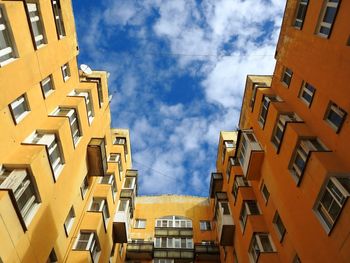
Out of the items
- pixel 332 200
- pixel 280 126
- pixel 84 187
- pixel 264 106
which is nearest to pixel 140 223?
pixel 84 187

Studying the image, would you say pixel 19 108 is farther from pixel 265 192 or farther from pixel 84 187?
pixel 265 192

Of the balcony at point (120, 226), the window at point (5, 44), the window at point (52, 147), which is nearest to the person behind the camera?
the window at point (5, 44)

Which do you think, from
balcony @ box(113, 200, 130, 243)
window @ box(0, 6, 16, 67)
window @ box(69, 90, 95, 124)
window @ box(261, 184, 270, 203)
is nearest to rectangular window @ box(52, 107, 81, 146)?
window @ box(69, 90, 95, 124)

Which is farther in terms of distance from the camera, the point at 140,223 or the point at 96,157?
the point at 140,223

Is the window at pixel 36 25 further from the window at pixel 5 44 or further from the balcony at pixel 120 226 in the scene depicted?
the balcony at pixel 120 226

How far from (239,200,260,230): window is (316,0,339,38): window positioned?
35.3 ft

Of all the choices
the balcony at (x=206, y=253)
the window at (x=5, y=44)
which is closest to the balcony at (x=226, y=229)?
the balcony at (x=206, y=253)

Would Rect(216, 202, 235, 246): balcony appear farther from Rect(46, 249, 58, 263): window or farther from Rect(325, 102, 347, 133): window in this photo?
Rect(46, 249, 58, 263): window

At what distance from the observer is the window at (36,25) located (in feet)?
43.4

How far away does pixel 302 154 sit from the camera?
43.2ft

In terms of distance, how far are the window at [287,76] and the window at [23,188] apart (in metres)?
15.0

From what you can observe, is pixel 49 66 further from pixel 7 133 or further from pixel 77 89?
pixel 7 133

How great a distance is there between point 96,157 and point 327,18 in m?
14.9

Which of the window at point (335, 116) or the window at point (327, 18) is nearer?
the window at point (335, 116)
